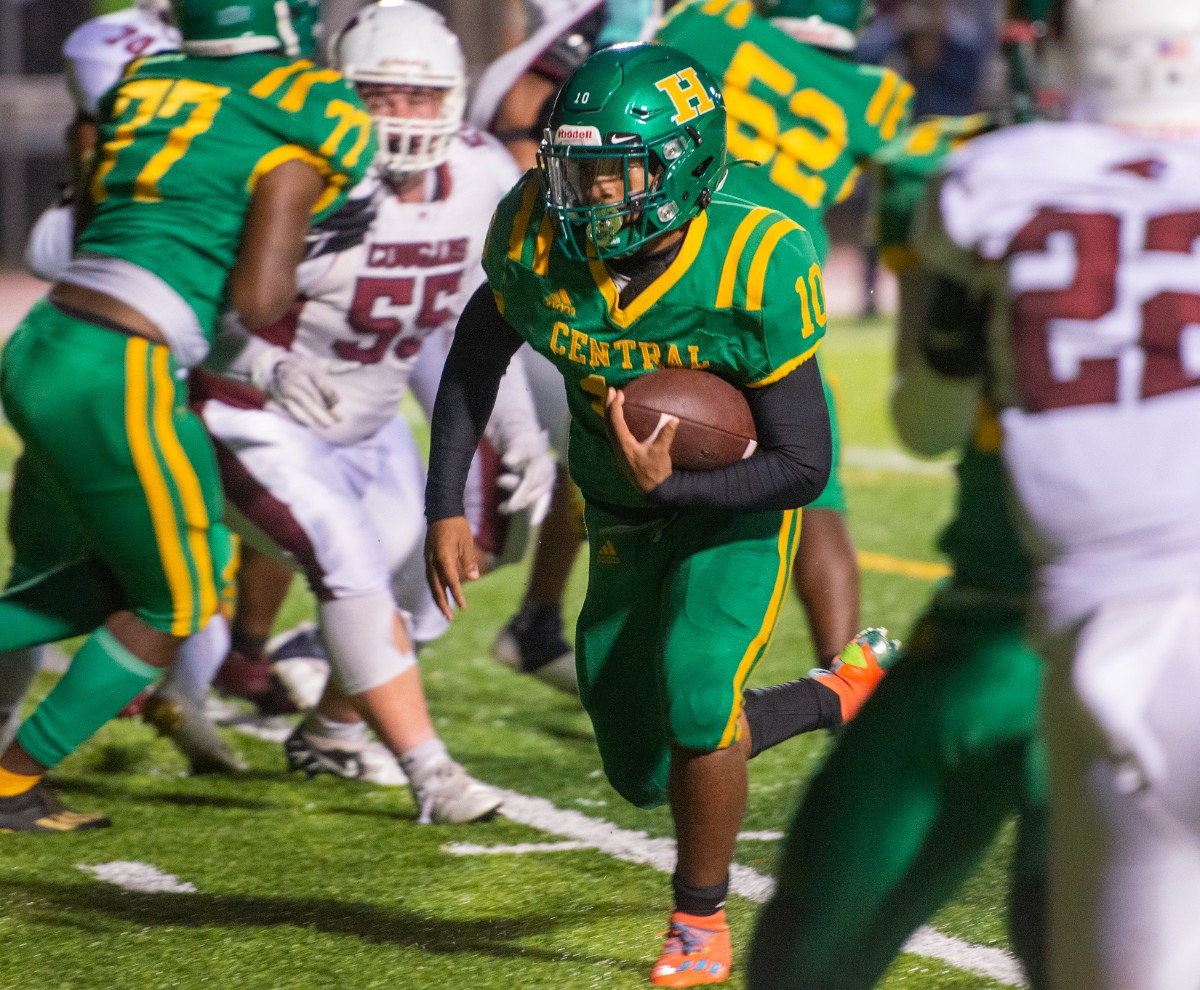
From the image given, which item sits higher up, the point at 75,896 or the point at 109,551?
the point at 109,551

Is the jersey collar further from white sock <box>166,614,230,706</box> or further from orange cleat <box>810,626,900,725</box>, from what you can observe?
white sock <box>166,614,230,706</box>

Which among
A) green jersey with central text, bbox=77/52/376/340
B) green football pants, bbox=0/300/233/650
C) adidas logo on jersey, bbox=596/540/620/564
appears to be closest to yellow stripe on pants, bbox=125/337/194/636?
green football pants, bbox=0/300/233/650

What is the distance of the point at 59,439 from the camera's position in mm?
3357

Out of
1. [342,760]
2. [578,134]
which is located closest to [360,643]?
[342,760]

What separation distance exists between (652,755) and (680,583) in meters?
0.34

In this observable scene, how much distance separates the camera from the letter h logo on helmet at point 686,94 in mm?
2809

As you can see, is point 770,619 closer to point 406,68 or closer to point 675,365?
point 675,365

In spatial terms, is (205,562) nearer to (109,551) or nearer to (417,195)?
(109,551)

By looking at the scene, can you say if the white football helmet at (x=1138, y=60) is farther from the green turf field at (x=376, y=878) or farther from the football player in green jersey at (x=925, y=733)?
the green turf field at (x=376, y=878)

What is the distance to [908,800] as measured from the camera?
80.8 inches

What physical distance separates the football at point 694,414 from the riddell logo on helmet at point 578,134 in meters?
0.37

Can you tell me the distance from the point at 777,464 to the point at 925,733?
0.78m

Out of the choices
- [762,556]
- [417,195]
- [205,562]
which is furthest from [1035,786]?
[417,195]

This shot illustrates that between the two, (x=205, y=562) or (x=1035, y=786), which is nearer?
(x=1035, y=786)
